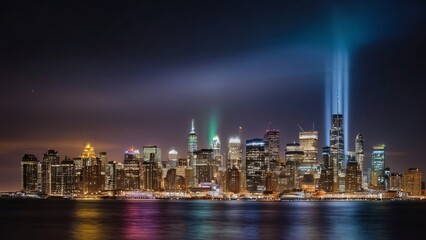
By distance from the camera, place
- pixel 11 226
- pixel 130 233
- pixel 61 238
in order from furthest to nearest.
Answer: pixel 11 226 → pixel 130 233 → pixel 61 238

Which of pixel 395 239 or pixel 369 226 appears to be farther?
pixel 369 226

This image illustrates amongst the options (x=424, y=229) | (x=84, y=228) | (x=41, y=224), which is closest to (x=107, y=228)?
(x=84, y=228)

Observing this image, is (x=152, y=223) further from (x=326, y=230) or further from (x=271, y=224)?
(x=326, y=230)

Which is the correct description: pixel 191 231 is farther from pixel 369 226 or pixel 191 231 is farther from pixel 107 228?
pixel 369 226

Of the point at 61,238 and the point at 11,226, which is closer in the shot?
the point at 61,238

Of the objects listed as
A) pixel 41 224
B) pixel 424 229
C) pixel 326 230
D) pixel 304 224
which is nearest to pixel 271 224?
pixel 304 224

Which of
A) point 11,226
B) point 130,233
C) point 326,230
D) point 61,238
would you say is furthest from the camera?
point 11,226

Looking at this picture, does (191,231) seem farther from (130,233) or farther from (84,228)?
(84,228)

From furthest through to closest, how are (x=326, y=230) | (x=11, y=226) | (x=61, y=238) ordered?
(x=11, y=226)
(x=326, y=230)
(x=61, y=238)
